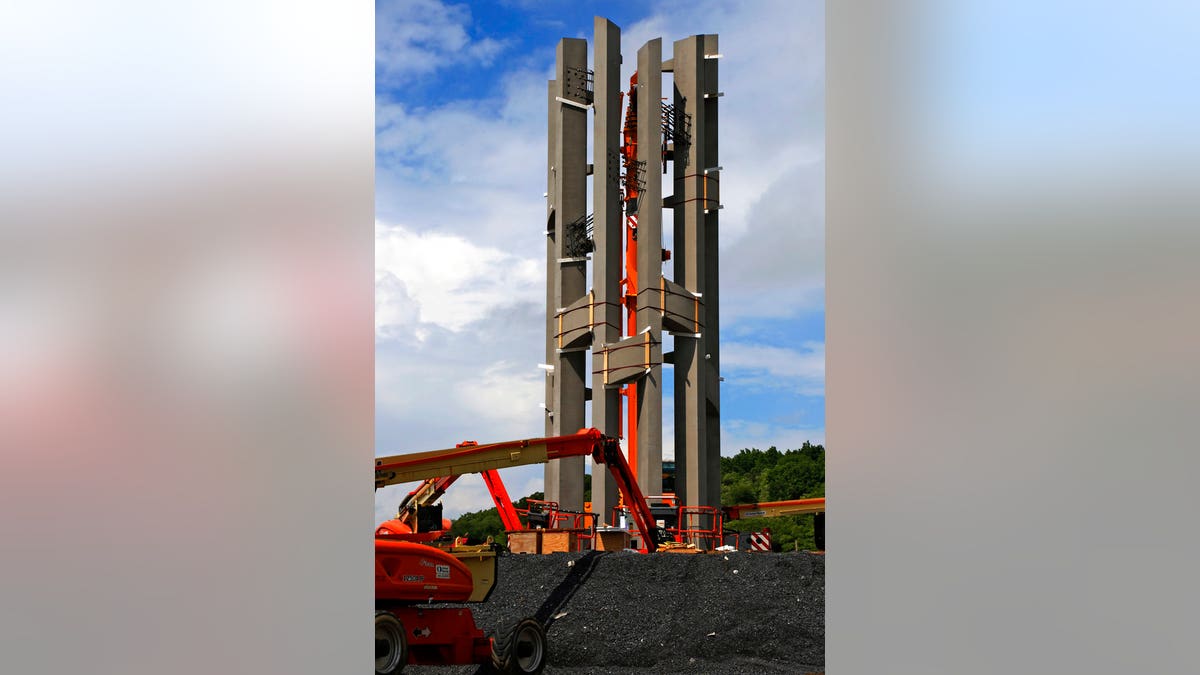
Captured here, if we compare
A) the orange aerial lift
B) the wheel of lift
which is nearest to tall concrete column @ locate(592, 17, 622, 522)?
the orange aerial lift

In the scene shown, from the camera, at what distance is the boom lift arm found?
35.3ft

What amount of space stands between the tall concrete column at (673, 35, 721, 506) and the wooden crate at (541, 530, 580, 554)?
4.85 meters

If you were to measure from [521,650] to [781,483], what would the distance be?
3005 centimetres

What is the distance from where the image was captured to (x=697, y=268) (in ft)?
66.3

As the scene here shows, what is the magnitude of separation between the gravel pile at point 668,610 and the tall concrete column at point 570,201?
7.06 meters

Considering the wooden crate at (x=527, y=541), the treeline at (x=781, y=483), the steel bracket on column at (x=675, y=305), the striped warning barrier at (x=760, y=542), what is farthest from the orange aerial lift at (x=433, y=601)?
the treeline at (x=781, y=483)

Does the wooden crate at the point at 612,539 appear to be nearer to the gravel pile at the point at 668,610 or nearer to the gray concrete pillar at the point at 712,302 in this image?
the gravel pile at the point at 668,610

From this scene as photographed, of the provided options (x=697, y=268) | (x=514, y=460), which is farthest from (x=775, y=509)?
(x=514, y=460)
